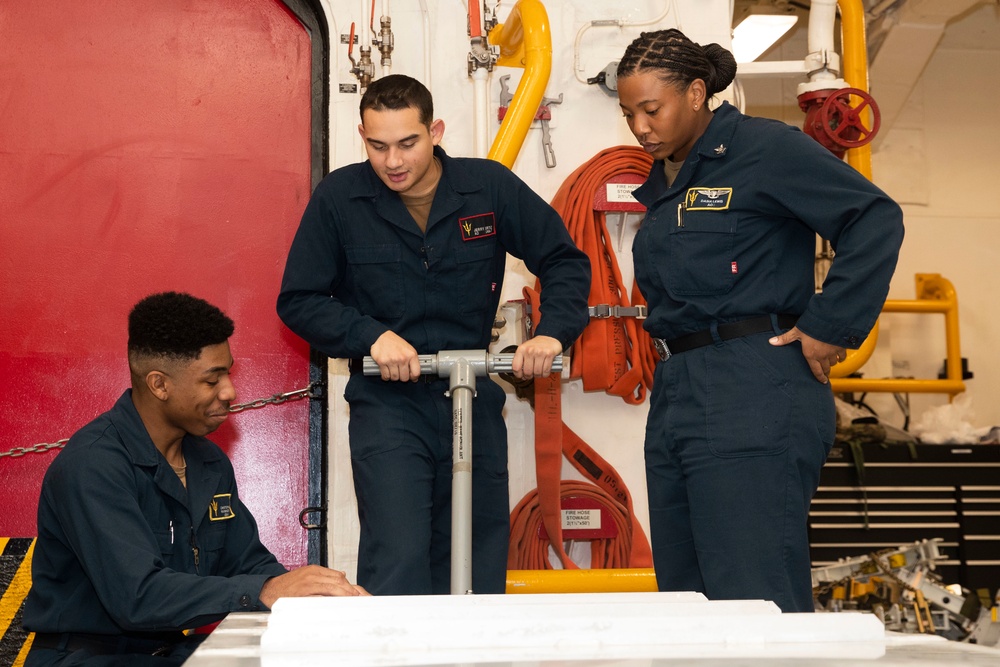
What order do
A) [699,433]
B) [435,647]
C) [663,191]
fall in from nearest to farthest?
[435,647] < [699,433] < [663,191]

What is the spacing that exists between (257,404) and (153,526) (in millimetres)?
1386

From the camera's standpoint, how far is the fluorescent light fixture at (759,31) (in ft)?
20.7

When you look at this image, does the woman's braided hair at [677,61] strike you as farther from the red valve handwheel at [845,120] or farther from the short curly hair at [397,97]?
the red valve handwheel at [845,120]

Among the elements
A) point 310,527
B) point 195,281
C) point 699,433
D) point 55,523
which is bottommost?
point 310,527

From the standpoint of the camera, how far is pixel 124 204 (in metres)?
4.00

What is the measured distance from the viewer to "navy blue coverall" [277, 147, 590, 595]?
286 cm

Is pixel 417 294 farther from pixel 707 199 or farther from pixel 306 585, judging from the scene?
pixel 306 585

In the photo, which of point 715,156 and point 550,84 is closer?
point 715,156

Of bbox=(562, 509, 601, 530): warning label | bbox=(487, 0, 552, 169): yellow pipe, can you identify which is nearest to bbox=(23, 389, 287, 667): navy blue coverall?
bbox=(562, 509, 601, 530): warning label

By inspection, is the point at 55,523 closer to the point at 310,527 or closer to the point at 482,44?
the point at 310,527

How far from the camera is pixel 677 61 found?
8.70ft

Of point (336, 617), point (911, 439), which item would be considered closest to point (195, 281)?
point (336, 617)

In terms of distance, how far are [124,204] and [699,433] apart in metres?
2.63

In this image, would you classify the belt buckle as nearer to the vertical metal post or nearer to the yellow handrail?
the vertical metal post
